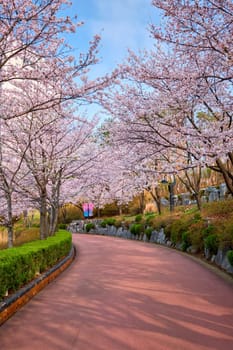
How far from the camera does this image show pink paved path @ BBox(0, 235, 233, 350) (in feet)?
14.2

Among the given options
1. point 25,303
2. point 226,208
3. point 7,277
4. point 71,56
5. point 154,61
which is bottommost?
point 25,303

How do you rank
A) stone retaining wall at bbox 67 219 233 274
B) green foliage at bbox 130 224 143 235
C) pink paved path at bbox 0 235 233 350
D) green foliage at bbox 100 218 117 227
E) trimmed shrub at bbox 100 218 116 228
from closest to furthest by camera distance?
pink paved path at bbox 0 235 233 350, stone retaining wall at bbox 67 219 233 274, green foliage at bbox 130 224 143 235, green foliage at bbox 100 218 117 227, trimmed shrub at bbox 100 218 116 228

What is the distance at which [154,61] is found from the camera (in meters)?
10.4

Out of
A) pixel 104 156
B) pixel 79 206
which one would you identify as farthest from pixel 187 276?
pixel 79 206

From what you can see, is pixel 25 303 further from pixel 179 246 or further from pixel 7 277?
pixel 179 246

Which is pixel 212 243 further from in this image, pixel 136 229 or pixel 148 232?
pixel 136 229

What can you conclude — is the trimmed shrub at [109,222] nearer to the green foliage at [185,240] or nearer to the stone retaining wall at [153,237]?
the stone retaining wall at [153,237]

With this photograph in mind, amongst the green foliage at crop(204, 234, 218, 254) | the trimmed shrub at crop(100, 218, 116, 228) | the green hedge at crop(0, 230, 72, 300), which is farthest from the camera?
the trimmed shrub at crop(100, 218, 116, 228)

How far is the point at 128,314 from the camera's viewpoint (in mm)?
5465

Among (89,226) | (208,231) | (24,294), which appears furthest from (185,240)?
(89,226)

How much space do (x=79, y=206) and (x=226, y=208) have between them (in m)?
28.2

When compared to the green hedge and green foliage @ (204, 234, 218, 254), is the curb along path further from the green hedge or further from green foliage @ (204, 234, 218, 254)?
green foliage @ (204, 234, 218, 254)

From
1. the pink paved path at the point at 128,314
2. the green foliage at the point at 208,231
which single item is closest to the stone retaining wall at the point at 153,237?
the green foliage at the point at 208,231

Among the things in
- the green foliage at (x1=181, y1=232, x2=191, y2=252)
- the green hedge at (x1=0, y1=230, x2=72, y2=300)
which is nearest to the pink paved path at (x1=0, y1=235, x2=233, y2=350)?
the green hedge at (x1=0, y1=230, x2=72, y2=300)
